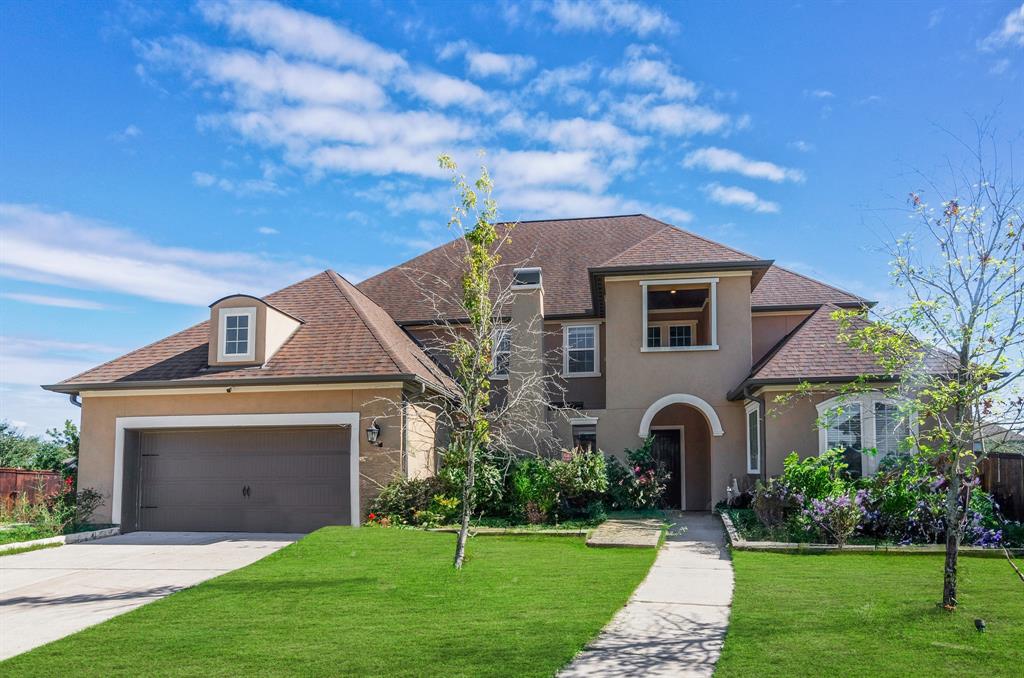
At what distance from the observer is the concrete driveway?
893 cm

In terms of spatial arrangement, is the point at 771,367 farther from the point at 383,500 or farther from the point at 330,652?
the point at 330,652

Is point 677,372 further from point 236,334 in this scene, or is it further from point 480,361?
point 236,334

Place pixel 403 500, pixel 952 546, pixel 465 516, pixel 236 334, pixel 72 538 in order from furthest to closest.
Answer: pixel 236 334, pixel 403 500, pixel 72 538, pixel 465 516, pixel 952 546

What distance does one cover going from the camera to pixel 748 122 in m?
13.8

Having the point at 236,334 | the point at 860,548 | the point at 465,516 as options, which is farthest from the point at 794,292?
the point at 236,334

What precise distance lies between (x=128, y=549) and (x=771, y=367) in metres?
13.0

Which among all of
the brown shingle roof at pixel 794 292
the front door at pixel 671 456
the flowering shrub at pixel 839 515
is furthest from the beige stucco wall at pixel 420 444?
the brown shingle roof at pixel 794 292

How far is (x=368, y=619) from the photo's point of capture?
332 inches

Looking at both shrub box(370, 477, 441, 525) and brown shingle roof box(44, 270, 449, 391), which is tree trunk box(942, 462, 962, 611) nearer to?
shrub box(370, 477, 441, 525)

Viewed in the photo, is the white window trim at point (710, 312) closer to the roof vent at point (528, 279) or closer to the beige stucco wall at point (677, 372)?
the beige stucco wall at point (677, 372)

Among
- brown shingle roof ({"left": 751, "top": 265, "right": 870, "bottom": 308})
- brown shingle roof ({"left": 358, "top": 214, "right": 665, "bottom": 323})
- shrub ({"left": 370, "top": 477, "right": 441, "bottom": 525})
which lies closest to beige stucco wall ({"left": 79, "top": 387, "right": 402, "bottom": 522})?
shrub ({"left": 370, "top": 477, "right": 441, "bottom": 525})

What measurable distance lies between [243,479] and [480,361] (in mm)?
7985

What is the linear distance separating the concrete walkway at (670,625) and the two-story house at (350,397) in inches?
213

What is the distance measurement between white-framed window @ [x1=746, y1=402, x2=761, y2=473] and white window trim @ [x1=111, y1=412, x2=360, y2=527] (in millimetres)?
8678
